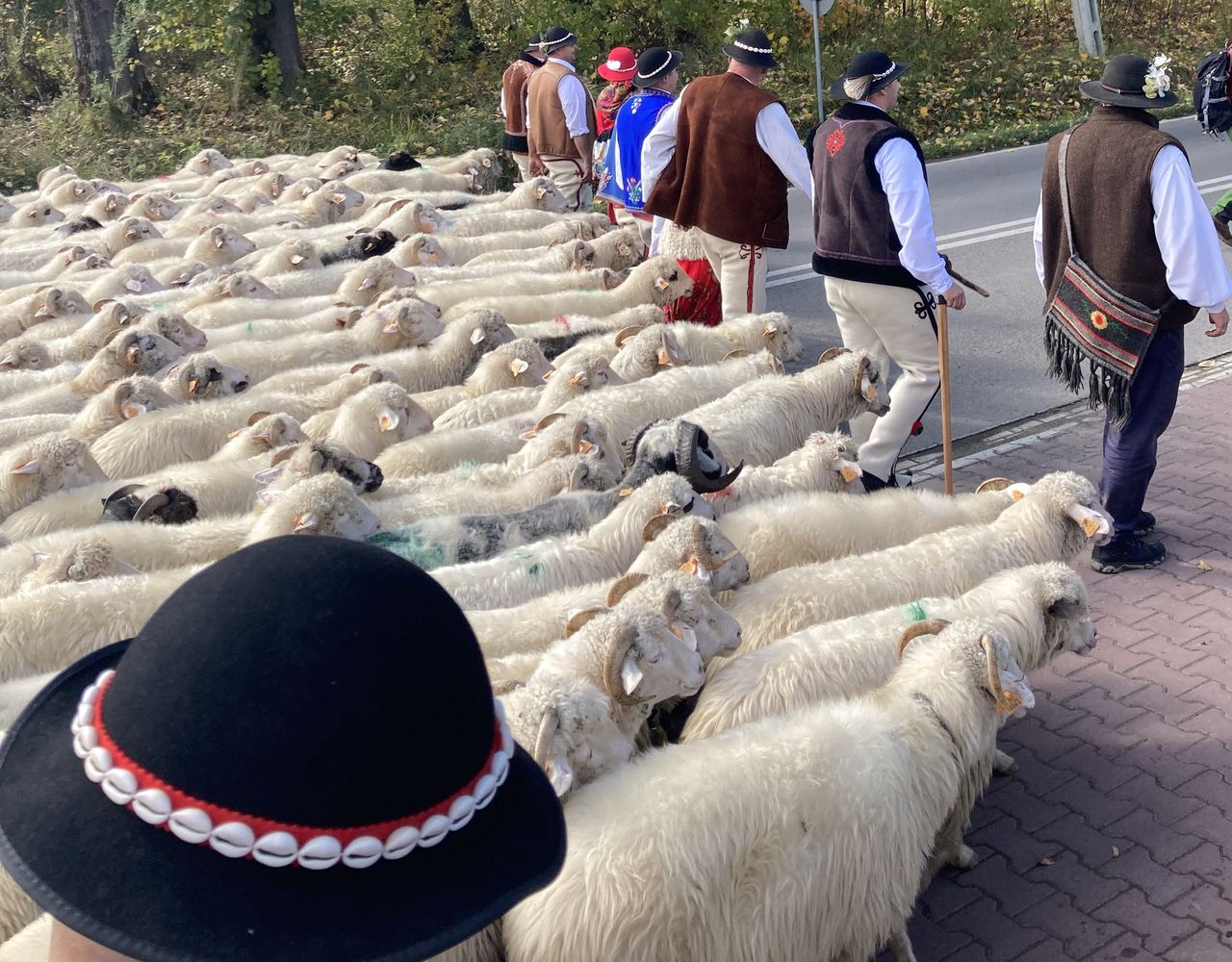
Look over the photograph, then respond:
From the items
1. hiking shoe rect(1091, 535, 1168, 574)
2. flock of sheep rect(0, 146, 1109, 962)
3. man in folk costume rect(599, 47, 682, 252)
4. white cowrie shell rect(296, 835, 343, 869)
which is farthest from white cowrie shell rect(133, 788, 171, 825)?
man in folk costume rect(599, 47, 682, 252)

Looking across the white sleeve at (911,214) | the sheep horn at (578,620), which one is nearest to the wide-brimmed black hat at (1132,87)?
the white sleeve at (911,214)

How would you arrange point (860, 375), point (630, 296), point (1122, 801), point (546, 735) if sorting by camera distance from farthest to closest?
point (630, 296), point (860, 375), point (1122, 801), point (546, 735)

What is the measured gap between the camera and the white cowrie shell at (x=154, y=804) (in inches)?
49.7

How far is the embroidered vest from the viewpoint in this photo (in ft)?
33.6

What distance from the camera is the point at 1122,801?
4523 millimetres

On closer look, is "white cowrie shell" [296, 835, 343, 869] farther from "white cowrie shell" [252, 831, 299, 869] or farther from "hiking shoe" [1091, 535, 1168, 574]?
"hiking shoe" [1091, 535, 1168, 574]

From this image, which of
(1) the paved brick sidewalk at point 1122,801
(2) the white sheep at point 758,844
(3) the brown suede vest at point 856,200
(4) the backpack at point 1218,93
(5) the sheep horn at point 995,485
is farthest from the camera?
(4) the backpack at point 1218,93

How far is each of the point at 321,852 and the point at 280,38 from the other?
75.9ft

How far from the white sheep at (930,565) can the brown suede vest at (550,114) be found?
8045mm

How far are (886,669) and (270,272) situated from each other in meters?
7.28

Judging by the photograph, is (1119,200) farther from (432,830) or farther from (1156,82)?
(432,830)

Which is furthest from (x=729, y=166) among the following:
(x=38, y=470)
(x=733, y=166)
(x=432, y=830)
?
(x=432, y=830)

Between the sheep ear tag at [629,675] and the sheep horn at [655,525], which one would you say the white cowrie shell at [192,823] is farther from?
the sheep horn at [655,525]

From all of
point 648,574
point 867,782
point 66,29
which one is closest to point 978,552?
point 648,574
